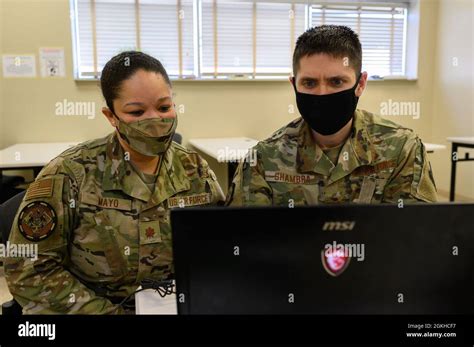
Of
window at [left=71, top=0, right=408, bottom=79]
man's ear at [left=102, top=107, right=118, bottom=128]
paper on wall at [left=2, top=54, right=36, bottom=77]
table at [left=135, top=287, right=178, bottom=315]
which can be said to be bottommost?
table at [left=135, top=287, right=178, bottom=315]

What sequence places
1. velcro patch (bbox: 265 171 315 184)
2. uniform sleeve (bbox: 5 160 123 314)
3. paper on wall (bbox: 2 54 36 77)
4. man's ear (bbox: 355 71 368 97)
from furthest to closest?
paper on wall (bbox: 2 54 36 77), velcro patch (bbox: 265 171 315 184), man's ear (bbox: 355 71 368 97), uniform sleeve (bbox: 5 160 123 314)

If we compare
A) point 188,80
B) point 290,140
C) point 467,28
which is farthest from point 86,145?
point 467,28

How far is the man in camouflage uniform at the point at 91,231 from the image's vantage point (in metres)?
1.24

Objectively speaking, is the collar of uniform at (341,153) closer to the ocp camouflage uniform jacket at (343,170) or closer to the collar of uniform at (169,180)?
the ocp camouflage uniform jacket at (343,170)

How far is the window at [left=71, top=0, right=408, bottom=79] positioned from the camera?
414cm

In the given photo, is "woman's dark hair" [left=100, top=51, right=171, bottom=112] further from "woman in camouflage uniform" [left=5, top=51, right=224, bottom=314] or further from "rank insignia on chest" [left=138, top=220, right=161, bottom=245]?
"rank insignia on chest" [left=138, top=220, right=161, bottom=245]

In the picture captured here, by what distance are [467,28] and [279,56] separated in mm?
1942

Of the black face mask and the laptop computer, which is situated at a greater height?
the black face mask

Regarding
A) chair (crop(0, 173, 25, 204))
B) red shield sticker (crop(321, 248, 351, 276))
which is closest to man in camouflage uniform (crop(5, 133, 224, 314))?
red shield sticker (crop(321, 248, 351, 276))

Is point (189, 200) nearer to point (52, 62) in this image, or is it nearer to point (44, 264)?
point (44, 264)

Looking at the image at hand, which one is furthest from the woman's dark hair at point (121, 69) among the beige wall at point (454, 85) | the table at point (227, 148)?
the beige wall at point (454, 85)

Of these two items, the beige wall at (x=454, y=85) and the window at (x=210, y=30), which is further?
the beige wall at (x=454, y=85)

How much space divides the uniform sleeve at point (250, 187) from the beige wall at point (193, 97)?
266 cm

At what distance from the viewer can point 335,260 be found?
61 cm
